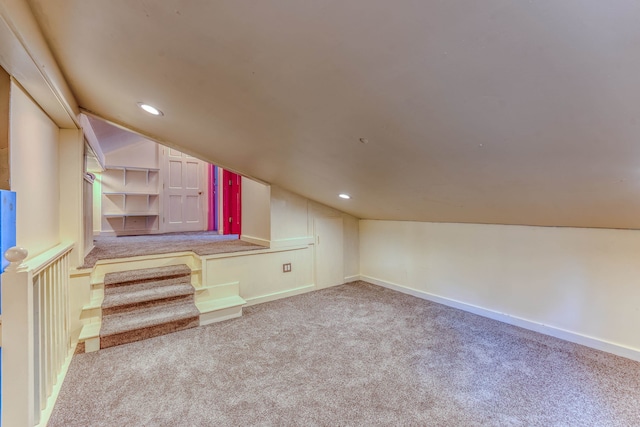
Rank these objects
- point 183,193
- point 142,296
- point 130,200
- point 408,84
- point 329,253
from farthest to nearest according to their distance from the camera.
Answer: point 183,193 → point 130,200 → point 329,253 → point 142,296 → point 408,84

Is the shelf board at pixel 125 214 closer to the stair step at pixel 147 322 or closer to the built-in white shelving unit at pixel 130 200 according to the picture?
the built-in white shelving unit at pixel 130 200

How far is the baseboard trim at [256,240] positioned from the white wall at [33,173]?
1.97 m

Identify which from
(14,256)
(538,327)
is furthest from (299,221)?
(14,256)

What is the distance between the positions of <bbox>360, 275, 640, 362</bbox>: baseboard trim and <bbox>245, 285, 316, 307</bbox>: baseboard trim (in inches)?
48.6

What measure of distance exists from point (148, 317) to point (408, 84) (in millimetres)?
2828

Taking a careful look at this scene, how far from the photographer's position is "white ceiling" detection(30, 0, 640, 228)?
94 cm

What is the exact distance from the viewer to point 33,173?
1.83 metres

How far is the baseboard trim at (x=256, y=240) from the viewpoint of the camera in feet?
12.1

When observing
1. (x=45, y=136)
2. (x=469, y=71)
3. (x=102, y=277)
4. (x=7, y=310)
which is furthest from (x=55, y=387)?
(x=469, y=71)

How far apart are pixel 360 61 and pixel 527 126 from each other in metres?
0.80

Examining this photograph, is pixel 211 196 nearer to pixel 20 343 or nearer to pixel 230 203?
pixel 230 203

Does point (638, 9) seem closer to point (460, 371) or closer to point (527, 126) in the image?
point (527, 126)

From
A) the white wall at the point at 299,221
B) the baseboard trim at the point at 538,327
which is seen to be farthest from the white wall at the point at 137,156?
the baseboard trim at the point at 538,327

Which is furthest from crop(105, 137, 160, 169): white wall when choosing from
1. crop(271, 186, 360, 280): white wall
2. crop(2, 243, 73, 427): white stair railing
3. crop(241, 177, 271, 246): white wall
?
crop(2, 243, 73, 427): white stair railing
